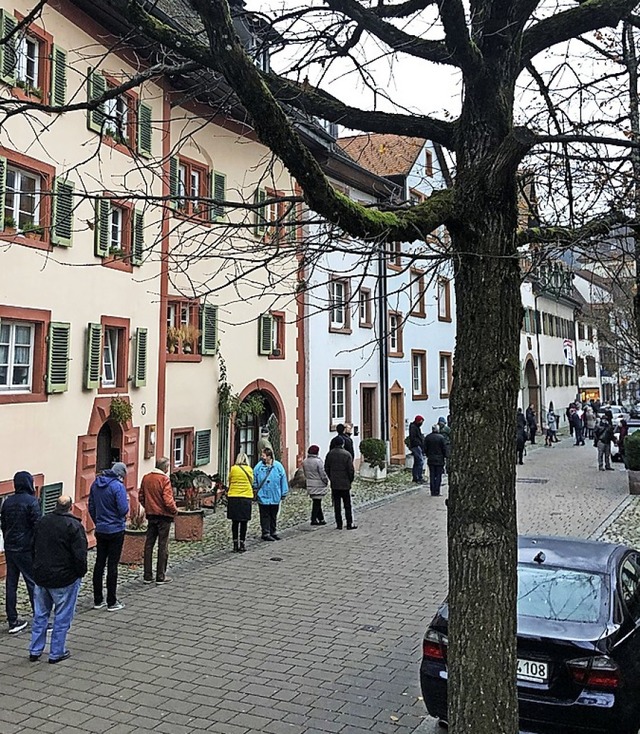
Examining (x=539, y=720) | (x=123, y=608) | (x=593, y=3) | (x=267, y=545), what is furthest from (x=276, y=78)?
(x=267, y=545)

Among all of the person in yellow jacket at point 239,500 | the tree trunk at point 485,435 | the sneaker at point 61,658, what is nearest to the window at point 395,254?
the tree trunk at point 485,435

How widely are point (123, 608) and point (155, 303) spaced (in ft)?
24.3

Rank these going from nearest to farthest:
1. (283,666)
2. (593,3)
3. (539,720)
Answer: (593,3) → (539,720) → (283,666)

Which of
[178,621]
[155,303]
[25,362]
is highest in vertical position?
[155,303]

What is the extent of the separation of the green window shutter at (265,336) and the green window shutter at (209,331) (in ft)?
6.15

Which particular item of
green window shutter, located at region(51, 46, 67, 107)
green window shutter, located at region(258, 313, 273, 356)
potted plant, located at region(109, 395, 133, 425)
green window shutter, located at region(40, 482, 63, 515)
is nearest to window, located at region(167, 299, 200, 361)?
potted plant, located at region(109, 395, 133, 425)

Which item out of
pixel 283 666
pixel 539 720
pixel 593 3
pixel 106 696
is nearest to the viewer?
pixel 593 3

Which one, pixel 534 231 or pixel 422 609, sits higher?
pixel 534 231

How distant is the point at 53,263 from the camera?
460 inches

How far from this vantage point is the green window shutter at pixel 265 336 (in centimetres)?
1856

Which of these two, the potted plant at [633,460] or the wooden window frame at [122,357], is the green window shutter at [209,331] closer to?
the wooden window frame at [122,357]

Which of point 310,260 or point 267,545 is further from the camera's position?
point 267,545

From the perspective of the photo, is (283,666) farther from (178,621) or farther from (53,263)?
(53,263)

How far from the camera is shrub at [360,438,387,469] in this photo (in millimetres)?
21375
